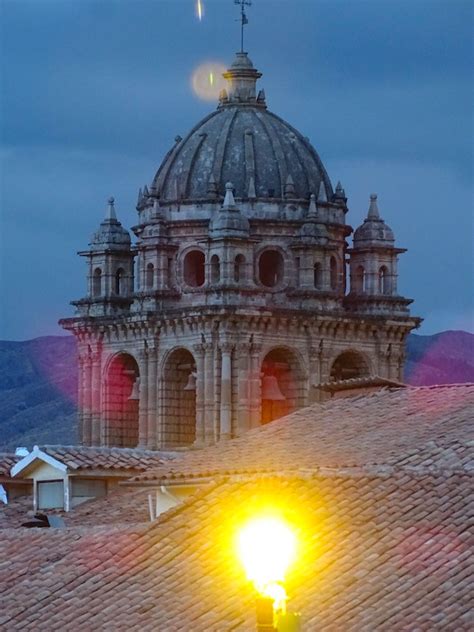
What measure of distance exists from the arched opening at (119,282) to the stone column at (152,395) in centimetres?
412

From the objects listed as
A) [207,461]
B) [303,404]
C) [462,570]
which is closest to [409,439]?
[207,461]

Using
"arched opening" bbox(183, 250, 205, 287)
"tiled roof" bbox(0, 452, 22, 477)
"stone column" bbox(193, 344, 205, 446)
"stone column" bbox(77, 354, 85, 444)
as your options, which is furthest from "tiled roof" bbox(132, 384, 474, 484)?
"stone column" bbox(77, 354, 85, 444)

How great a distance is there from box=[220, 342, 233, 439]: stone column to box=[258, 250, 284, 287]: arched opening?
164 inches

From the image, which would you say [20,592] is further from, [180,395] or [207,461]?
[180,395]

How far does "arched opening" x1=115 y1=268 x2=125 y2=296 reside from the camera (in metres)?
110

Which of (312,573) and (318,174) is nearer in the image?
(312,573)

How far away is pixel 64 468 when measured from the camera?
61062 mm

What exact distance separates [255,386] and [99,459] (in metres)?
42.0

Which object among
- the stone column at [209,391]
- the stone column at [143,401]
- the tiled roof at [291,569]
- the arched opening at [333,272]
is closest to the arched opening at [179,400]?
the stone column at [143,401]

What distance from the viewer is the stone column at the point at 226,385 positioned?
103 metres

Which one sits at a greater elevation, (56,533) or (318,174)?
(318,174)

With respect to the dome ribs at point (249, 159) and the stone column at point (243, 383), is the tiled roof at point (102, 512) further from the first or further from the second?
the dome ribs at point (249, 159)

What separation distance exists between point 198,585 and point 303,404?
5778cm

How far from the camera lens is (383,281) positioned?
108500mm
